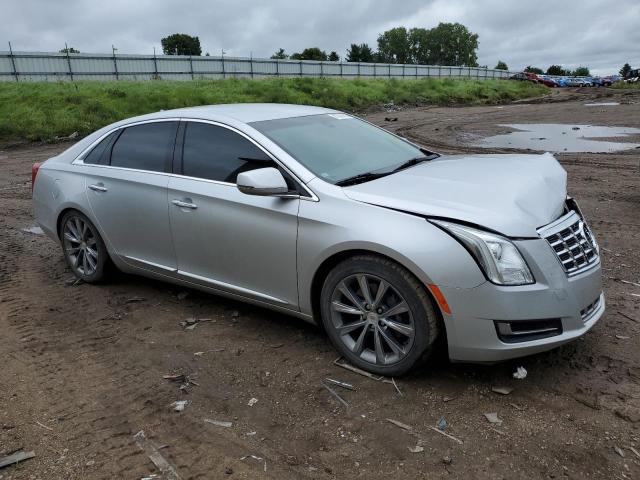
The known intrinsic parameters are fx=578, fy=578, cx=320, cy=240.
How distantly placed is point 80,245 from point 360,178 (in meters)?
3.00

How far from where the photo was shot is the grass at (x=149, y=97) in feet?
65.1

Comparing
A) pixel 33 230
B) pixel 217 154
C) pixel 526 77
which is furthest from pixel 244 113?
pixel 526 77

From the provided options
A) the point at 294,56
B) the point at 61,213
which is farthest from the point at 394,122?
the point at 294,56

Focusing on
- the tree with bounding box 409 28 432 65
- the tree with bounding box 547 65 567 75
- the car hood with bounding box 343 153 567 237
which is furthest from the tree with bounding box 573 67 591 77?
the car hood with bounding box 343 153 567 237

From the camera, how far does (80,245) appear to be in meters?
5.46

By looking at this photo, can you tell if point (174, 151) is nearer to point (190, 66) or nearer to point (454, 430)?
point (454, 430)

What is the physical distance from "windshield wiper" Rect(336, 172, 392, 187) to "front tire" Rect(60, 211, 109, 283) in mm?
2547

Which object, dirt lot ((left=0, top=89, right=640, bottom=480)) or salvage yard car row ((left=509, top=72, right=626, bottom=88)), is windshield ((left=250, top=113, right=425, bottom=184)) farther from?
salvage yard car row ((left=509, top=72, right=626, bottom=88))

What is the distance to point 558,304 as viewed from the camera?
10.4 ft

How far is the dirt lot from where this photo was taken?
2830 millimetres

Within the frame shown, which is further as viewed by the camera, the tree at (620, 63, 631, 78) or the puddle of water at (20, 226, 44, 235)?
the tree at (620, 63, 631, 78)

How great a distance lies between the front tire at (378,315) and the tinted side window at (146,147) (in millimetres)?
1930

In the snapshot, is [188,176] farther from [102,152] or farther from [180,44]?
[180,44]

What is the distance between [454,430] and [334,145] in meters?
2.23
